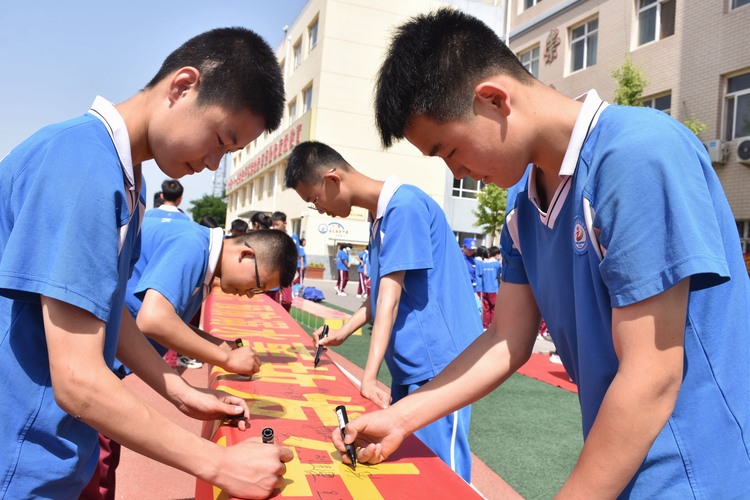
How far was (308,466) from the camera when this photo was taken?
1413 millimetres

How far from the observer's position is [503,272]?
62.1 inches

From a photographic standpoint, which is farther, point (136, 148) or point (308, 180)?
point (308, 180)

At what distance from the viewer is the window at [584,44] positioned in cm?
1706

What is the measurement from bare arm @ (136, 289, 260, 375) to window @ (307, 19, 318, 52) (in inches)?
994

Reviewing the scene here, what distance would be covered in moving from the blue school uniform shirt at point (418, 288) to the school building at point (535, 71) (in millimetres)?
5472

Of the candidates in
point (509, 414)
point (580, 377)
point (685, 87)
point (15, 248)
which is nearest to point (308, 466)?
point (580, 377)

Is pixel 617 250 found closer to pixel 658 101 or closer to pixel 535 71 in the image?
pixel 658 101

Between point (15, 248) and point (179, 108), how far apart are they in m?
0.52

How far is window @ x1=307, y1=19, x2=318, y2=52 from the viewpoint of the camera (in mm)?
25875

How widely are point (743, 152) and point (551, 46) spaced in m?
8.11

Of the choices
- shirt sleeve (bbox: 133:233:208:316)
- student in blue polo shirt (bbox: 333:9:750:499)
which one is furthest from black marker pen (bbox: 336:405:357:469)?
shirt sleeve (bbox: 133:233:208:316)

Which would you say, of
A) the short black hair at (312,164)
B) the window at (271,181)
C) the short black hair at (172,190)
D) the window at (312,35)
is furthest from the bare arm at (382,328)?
the window at (271,181)

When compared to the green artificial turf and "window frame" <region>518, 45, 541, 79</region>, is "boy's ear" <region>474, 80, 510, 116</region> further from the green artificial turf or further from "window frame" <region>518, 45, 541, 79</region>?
"window frame" <region>518, 45, 541, 79</region>

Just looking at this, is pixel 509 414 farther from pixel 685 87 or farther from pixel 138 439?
pixel 685 87
